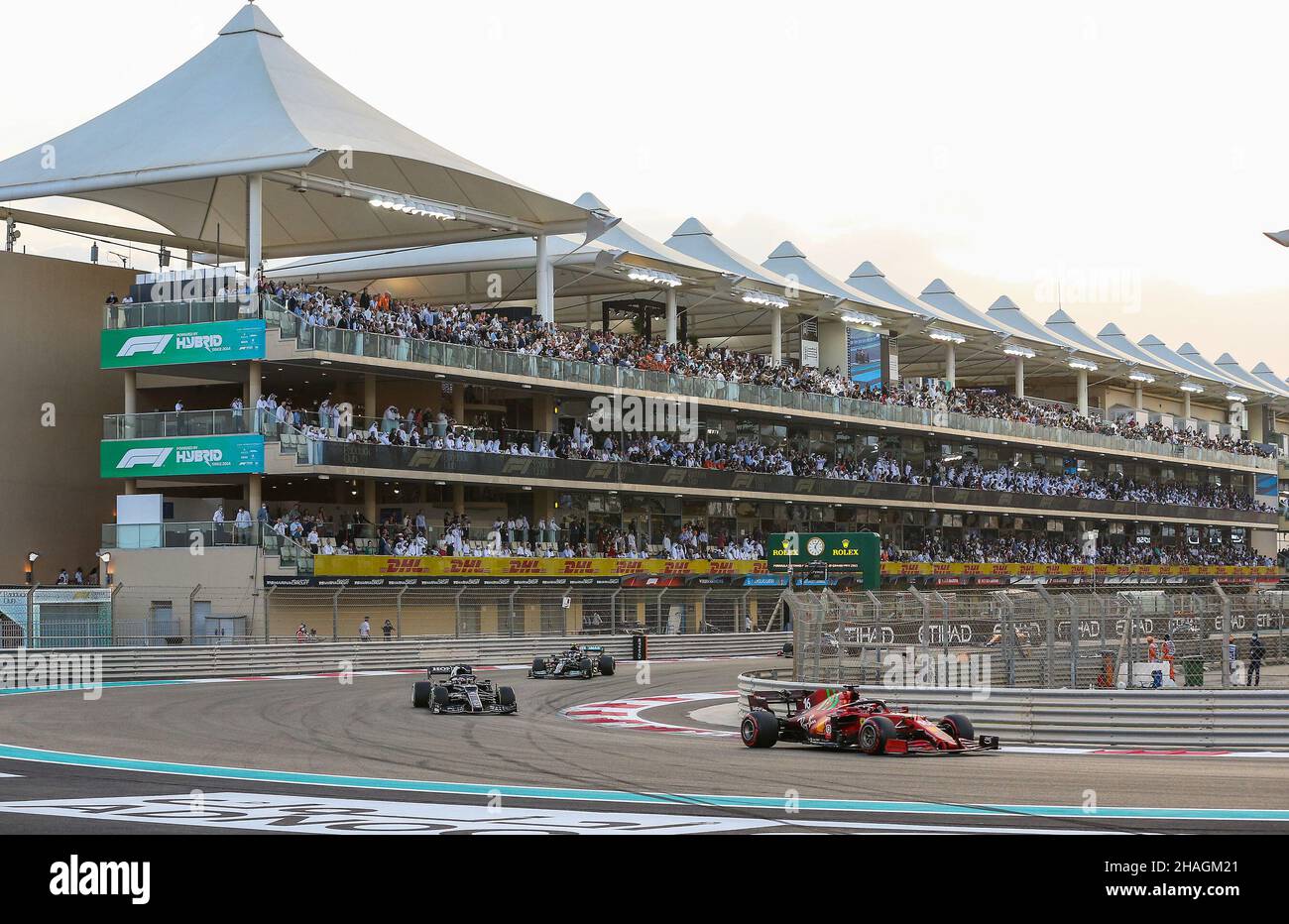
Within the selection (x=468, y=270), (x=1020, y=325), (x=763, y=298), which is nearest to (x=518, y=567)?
(x=468, y=270)

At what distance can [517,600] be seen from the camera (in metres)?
48.1

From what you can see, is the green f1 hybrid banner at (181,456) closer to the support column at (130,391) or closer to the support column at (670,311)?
the support column at (130,391)

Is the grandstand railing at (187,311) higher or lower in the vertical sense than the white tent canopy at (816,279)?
lower

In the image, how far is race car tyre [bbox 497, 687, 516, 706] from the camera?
83.4 feet

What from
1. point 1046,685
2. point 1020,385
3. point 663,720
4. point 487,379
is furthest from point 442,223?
point 1020,385

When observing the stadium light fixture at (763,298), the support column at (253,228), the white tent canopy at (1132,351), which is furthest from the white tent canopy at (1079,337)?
the support column at (253,228)

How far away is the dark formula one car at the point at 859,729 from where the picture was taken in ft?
61.9

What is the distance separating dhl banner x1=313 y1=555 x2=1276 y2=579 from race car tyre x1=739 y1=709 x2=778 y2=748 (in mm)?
25847

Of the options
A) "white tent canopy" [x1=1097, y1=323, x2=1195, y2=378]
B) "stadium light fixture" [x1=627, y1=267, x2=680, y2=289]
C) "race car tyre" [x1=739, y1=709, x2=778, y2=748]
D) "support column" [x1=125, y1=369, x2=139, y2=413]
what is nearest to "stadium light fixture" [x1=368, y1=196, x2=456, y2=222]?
"support column" [x1=125, y1=369, x2=139, y2=413]

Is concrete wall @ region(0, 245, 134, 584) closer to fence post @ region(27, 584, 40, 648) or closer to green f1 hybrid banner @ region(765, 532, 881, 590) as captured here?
fence post @ region(27, 584, 40, 648)

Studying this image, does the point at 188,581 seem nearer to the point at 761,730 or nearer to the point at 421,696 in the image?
the point at 421,696

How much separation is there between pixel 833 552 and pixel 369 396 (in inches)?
608

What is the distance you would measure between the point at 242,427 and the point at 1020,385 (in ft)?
167

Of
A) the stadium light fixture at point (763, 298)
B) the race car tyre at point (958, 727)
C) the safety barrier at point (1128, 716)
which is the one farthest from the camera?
the stadium light fixture at point (763, 298)
